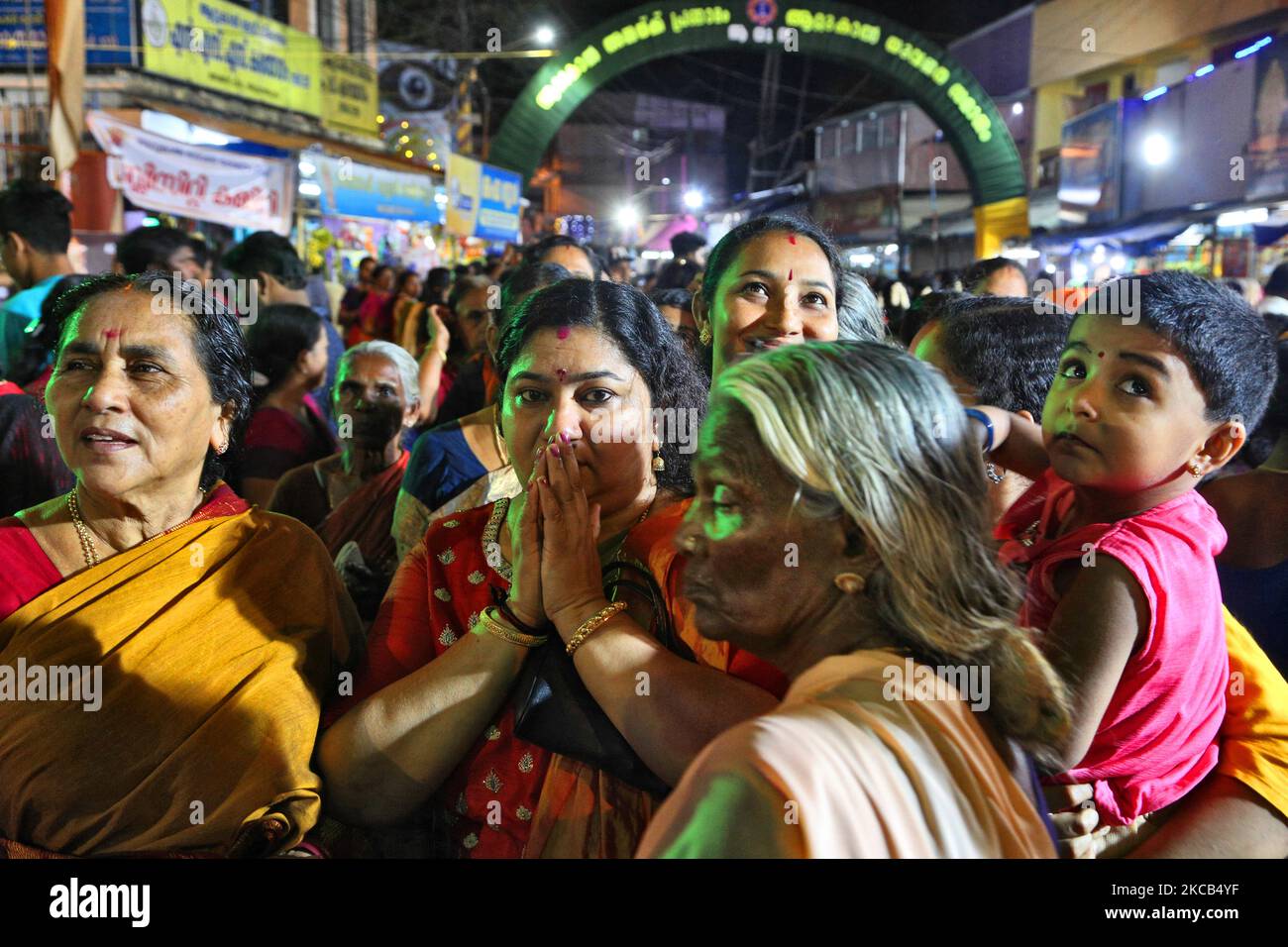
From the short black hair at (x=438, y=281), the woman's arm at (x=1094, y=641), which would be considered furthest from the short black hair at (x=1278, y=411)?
the short black hair at (x=438, y=281)

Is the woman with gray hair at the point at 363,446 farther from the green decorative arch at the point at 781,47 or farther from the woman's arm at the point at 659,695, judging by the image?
the green decorative arch at the point at 781,47

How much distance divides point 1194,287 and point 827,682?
1.19m

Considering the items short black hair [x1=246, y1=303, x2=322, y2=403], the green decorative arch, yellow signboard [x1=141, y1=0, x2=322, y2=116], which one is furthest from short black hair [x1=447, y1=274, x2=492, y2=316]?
the green decorative arch

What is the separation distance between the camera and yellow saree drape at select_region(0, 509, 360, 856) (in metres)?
1.81

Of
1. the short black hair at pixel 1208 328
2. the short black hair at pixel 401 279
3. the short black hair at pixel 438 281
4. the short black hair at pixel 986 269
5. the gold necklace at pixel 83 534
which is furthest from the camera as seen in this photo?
the short black hair at pixel 401 279

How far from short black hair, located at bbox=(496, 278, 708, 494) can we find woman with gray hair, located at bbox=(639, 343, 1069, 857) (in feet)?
2.04

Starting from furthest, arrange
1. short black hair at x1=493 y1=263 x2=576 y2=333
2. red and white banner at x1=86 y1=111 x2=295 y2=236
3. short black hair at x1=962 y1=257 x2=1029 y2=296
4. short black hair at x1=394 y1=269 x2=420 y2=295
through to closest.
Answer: short black hair at x1=394 y1=269 x2=420 y2=295 < red and white banner at x1=86 y1=111 x2=295 y2=236 < short black hair at x1=962 y1=257 x2=1029 y2=296 < short black hair at x1=493 y1=263 x2=576 y2=333

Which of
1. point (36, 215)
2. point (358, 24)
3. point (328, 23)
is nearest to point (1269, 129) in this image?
point (36, 215)

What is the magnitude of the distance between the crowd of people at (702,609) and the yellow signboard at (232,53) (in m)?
10.9

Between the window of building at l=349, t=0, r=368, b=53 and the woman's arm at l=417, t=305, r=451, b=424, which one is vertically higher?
the window of building at l=349, t=0, r=368, b=53

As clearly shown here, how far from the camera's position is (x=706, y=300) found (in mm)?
2799

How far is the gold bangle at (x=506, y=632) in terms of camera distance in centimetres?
169

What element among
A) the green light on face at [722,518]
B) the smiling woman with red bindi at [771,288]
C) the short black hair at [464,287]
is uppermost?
the short black hair at [464,287]

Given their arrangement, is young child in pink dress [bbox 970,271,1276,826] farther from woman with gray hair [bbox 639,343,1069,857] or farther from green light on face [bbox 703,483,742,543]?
green light on face [bbox 703,483,742,543]
